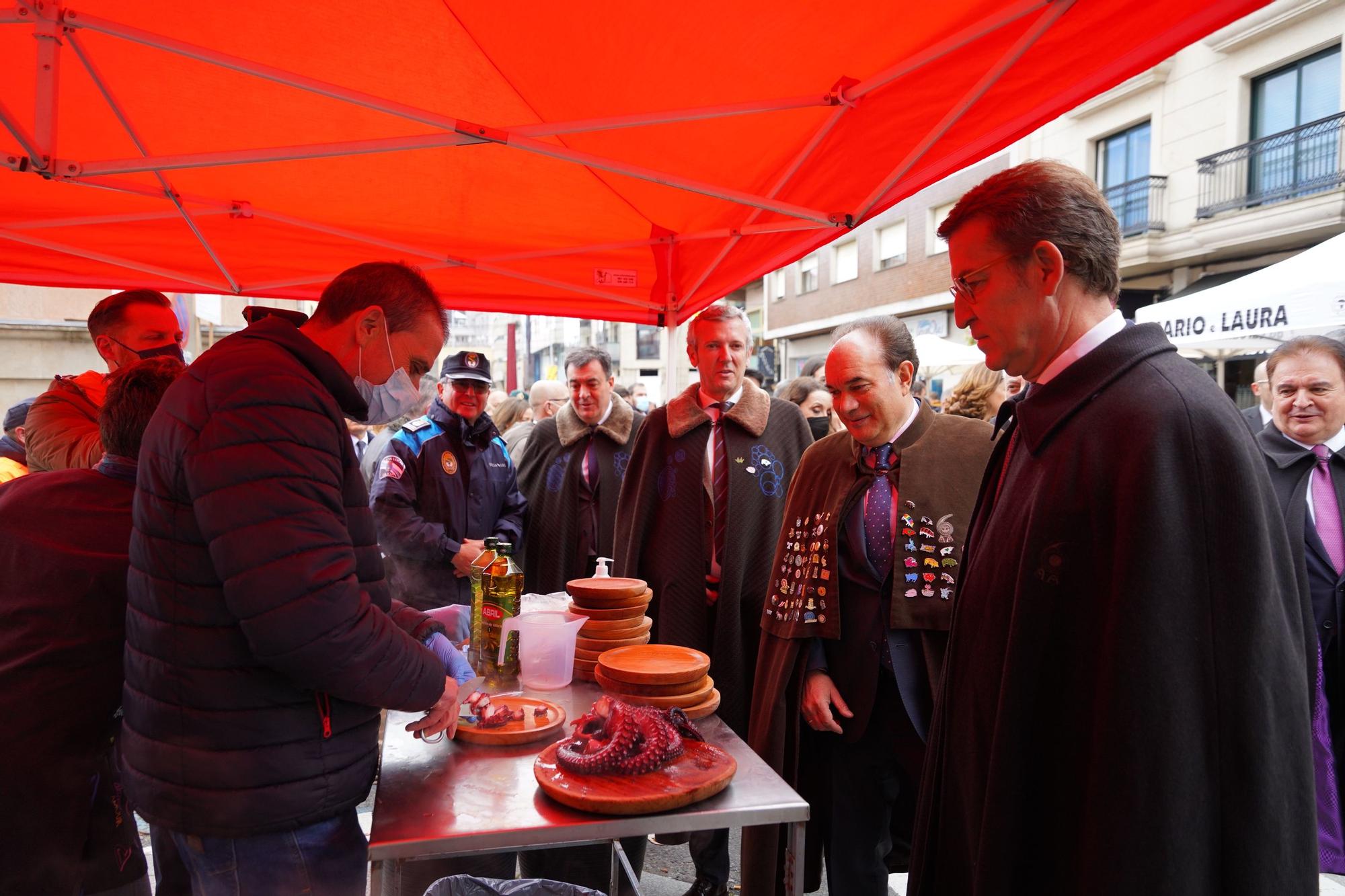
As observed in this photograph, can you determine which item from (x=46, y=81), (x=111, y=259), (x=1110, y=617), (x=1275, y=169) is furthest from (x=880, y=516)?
(x=1275, y=169)

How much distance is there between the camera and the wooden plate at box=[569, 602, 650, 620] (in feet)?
8.44

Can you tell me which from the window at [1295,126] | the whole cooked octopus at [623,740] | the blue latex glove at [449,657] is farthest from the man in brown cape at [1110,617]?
the window at [1295,126]

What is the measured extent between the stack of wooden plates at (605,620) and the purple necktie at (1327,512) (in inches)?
119

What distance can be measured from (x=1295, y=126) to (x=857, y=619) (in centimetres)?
1505

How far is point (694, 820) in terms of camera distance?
1.72 m

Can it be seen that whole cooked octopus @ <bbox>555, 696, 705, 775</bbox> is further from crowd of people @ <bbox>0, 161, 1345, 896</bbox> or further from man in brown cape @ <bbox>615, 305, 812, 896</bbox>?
man in brown cape @ <bbox>615, 305, 812, 896</bbox>

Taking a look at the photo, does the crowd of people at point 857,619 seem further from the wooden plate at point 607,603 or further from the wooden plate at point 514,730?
the wooden plate at point 607,603

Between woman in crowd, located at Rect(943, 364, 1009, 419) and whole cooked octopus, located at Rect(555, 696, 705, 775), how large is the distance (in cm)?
295

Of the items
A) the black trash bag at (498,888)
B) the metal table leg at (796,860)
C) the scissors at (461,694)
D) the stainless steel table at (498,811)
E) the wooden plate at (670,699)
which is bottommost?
the black trash bag at (498,888)

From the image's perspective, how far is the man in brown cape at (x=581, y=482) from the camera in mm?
4555

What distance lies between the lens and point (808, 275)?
2841cm

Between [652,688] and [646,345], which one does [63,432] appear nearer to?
[652,688]

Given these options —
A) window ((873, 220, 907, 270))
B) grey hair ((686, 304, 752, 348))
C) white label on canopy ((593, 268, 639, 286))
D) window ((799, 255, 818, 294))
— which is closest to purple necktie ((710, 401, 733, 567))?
grey hair ((686, 304, 752, 348))

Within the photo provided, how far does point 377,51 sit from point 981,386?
325 centimetres
